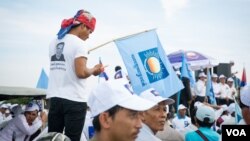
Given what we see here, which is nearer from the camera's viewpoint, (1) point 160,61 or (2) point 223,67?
(1) point 160,61

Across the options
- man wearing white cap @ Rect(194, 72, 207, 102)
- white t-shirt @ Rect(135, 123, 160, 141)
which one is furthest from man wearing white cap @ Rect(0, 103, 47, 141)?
man wearing white cap @ Rect(194, 72, 207, 102)

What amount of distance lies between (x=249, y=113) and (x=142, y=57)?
8.33ft

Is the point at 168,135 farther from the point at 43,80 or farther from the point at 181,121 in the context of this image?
the point at 43,80

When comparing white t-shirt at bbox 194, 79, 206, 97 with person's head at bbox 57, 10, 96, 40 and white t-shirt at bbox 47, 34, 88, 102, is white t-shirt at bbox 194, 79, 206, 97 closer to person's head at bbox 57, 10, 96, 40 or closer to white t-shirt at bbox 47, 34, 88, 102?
person's head at bbox 57, 10, 96, 40

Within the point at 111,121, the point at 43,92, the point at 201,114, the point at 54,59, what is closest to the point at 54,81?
the point at 54,59

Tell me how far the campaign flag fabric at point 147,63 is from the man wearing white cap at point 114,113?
3.27m

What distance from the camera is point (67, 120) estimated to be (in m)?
3.91

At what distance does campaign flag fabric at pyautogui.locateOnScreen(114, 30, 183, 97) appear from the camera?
616 cm

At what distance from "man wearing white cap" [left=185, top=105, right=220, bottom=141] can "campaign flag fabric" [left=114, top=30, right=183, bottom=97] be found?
1.15 m

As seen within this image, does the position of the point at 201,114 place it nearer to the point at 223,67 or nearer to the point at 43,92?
the point at 43,92

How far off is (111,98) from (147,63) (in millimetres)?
3667

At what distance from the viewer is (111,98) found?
2.66 metres

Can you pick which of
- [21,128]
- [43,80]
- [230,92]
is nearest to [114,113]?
[21,128]

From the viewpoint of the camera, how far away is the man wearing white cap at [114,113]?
8.70 feet
